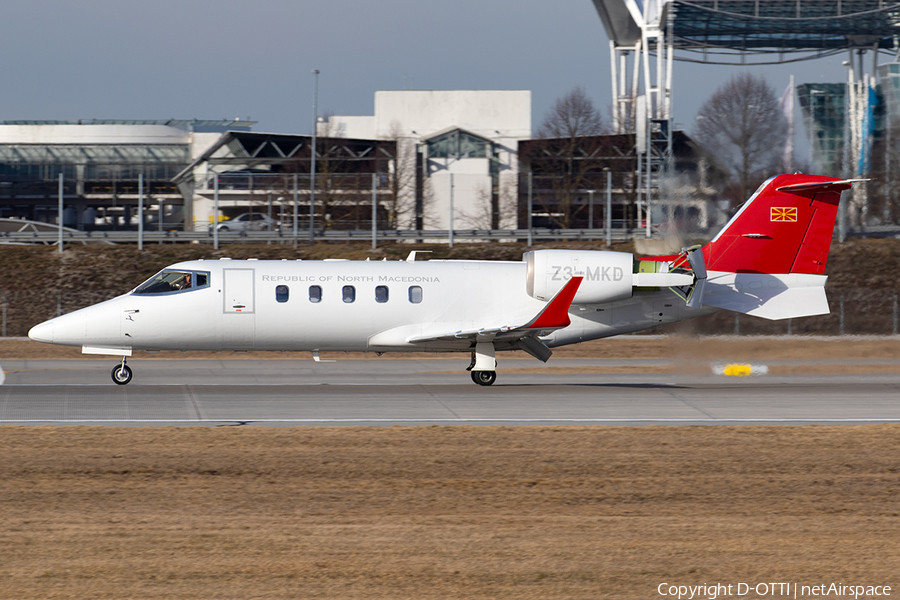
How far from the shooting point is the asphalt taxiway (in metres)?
18.3

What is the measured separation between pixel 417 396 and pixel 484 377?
2.68 metres

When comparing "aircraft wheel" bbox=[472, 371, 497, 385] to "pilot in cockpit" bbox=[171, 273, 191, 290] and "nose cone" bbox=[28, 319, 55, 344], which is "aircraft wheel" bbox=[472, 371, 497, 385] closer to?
"pilot in cockpit" bbox=[171, 273, 191, 290]

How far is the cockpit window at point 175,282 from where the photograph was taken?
892 inches

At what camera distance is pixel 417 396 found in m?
21.5

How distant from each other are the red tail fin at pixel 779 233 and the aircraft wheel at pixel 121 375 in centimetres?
1465

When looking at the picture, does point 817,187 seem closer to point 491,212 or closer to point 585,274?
point 585,274

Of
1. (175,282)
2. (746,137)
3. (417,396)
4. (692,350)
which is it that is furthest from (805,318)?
(175,282)

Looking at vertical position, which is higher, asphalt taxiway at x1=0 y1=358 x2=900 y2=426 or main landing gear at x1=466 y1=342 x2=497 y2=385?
main landing gear at x1=466 y1=342 x2=497 y2=385

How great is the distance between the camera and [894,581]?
8.51m

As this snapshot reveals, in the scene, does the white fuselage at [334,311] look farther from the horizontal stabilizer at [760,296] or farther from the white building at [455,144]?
the white building at [455,144]

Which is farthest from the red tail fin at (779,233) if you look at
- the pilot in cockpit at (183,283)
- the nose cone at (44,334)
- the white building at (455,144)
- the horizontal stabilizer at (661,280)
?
the white building at (455,144)

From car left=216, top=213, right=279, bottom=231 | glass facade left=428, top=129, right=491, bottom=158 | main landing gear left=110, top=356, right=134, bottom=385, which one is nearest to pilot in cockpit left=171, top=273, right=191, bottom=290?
main landing gear left=110, top=356, right=134, bottom=385

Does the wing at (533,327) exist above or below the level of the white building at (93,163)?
below

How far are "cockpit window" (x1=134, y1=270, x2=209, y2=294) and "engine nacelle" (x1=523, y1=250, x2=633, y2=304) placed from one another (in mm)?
7990
